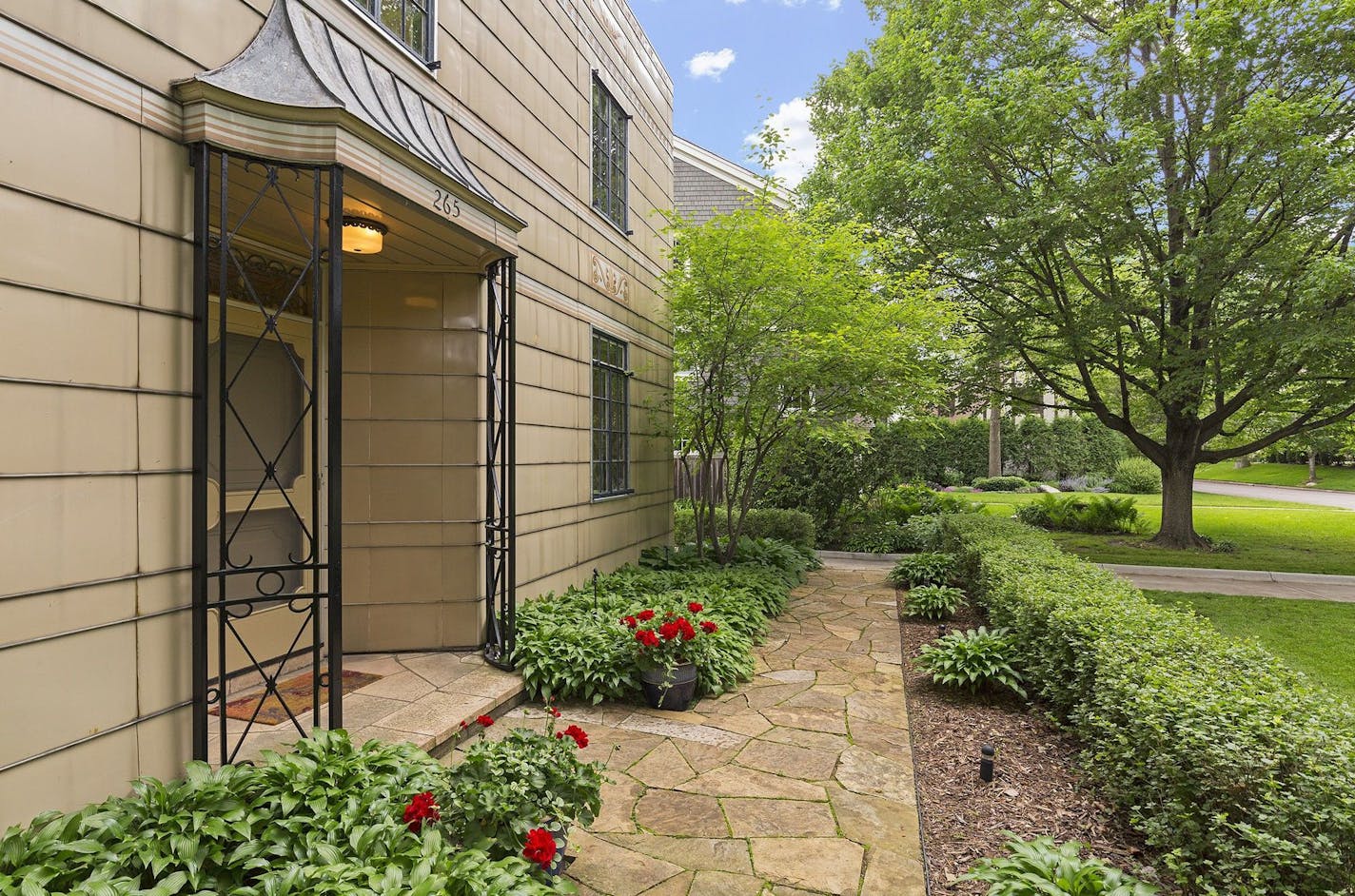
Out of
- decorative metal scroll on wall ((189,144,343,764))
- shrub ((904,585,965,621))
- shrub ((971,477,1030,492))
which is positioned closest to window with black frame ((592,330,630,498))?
decorative metal scroll on wall ((189,144,343,764))

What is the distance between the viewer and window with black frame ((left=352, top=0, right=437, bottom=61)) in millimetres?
4191

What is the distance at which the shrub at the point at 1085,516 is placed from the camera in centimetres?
1317

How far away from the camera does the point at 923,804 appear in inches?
137

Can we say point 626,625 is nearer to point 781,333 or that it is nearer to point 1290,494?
point 781,333

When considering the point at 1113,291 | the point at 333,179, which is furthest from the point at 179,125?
the point at 1113,291

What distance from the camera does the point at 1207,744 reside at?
8.74ft

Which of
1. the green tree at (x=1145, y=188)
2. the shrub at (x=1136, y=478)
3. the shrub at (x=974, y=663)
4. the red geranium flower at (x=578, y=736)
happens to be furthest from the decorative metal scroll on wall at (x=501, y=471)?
the shrub at (x=1136, y=478)

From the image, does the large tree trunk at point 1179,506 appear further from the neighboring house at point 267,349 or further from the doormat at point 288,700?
the doormat at point 288,700

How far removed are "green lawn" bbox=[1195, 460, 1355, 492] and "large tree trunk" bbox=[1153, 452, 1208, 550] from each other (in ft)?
64.0

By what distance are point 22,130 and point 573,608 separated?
4318 millimetres

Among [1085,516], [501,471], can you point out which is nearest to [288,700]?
[501,471]

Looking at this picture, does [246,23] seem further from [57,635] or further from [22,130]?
[57,635]

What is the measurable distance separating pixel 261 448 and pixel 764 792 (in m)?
3.45

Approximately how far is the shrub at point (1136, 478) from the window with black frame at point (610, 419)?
810 inches
